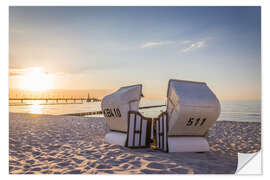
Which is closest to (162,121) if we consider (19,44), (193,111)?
(193,111)

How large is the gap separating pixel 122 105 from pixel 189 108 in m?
1.98

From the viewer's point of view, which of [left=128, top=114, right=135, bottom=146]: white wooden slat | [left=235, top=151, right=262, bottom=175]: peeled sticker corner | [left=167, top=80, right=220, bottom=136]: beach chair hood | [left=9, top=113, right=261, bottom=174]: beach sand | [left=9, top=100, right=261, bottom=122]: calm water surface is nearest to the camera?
[left=9, top=113, right=261, bottom=174]: beach sand

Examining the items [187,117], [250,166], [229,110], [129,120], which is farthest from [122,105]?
[229,110]

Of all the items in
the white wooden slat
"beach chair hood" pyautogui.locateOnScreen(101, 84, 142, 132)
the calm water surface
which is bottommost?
the calm water surface

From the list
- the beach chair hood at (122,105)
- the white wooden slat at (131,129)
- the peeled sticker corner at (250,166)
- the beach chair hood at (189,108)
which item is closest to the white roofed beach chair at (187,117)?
the beach chair hood at (189,108)

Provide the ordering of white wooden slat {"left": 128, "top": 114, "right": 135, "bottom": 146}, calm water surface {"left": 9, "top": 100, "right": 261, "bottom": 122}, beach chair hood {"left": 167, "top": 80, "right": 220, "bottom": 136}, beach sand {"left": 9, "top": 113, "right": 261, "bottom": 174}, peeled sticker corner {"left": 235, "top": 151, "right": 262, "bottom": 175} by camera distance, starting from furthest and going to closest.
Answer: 1. calm water surface {"left": 9, "top": 100, "right": 261, "bottom": 122}
2. white wooden slat {"left": 128, "top": 114, "right": 135, "bottom": 146}
3. beach chair hood {"left": 167, "top": 80, "right": 220, "bottom": 136}
4. peeled sticker corner {"left": 235, "top": 151, "right": 262, "bottom": 175}
5. beach sand {"left": 9, "top": 113, "right": 261, "bottom": 174}

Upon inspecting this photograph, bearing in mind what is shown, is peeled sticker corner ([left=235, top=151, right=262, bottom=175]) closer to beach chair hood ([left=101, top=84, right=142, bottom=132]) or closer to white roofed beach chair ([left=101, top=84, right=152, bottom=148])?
white roofed beach chair ([left=101, top=84, right=152, bottom=148])

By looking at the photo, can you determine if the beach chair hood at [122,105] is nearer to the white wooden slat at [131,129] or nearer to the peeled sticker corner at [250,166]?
the white wooden slat at [131,129]

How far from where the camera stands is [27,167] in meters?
4.51

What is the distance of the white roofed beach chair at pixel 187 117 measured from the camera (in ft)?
18.2

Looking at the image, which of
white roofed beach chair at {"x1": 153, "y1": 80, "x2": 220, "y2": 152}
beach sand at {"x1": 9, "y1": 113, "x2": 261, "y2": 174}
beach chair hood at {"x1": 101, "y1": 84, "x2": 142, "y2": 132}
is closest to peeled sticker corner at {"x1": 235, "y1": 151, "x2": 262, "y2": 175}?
beach sand at {"x1": 9, "y1": 113, "x2": 261, "y2": 174}

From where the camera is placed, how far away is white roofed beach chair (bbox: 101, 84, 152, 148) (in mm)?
6477
